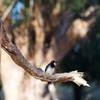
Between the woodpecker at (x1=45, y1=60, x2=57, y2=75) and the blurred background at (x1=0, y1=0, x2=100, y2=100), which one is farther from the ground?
the blurred background at (x1=0, y1=0, x2=100, y2=100)

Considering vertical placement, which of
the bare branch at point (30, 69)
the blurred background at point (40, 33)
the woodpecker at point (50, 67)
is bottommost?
the bare branch at point (30, 69)

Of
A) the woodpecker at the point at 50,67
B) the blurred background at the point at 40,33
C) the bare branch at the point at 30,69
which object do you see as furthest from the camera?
the blurred background at the point at 40,33

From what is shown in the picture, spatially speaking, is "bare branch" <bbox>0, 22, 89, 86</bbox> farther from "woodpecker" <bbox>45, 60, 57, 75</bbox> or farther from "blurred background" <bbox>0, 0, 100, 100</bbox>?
"blurred background" <bbox>0, 0, 100, 100</bbox>

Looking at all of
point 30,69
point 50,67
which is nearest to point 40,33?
point 50,67

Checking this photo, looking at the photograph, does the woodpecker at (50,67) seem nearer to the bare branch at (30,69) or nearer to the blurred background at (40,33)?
the bare branch at (30,69)

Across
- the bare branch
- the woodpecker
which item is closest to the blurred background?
the woodpecker

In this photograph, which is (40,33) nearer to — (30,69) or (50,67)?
(50,67)

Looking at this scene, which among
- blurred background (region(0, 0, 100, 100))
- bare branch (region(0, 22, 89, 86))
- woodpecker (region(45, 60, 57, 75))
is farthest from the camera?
blurred background (region(0, 0, 100, 100))

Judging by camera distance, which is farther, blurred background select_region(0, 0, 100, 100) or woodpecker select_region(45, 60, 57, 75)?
blurred background select_region(0, 0, 100, 100)

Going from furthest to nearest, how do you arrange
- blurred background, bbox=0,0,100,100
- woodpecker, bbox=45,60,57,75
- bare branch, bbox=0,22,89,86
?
blurred background, bbox=0,0,100,100 < woodpecker, bbox=45,60,57,75 < bare branch, bbox=0,22,89,86

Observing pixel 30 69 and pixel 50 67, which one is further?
pixel 50 67

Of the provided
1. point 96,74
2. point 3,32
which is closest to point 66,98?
point 96,74

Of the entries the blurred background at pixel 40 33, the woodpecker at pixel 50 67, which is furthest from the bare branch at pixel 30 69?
the blurred background at pixel 40 33

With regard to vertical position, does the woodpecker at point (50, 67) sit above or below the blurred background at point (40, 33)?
below
